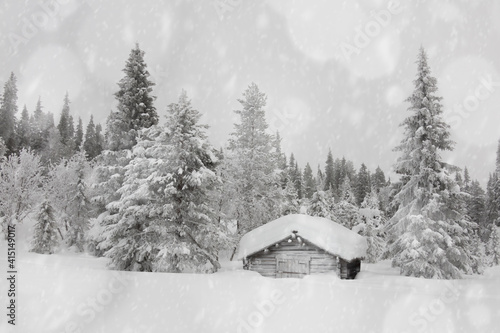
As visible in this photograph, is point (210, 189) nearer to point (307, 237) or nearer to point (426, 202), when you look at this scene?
point (307, 237)

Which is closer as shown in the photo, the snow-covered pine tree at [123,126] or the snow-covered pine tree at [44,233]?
the snow-covered pine tree at [123,126]

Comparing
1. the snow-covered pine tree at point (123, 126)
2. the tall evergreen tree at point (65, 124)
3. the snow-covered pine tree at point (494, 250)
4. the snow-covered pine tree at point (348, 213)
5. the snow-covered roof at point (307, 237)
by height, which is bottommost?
the snow-covered pine tree at point (494, 250)

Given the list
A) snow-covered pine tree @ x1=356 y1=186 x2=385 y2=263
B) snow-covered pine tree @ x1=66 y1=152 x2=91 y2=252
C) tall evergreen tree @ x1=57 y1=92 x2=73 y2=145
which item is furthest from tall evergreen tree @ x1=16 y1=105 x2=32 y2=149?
snow-covered pine tree @ x1=356 y1=186 x2=385 y2=263

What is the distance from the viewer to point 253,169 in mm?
30422

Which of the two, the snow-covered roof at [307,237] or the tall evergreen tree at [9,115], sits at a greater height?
the tall evergreen tree at [9,115]

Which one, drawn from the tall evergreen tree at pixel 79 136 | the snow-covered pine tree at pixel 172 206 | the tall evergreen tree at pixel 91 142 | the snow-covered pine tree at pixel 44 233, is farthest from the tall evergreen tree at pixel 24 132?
the snow-covered pine tree at pixel 172 206

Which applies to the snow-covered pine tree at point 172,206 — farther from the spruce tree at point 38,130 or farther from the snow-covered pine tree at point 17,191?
the spruce tree at point 38,130

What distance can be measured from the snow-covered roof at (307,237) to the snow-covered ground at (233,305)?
41.3 ft

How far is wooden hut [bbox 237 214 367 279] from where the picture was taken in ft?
77.8

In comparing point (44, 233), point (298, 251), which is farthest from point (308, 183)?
point (298, 251)

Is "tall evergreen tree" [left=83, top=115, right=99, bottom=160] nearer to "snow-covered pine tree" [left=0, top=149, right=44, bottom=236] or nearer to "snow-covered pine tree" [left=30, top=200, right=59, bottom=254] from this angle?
"snow-covered pine tree" [left=0, top=149, right=44, bottom=236]

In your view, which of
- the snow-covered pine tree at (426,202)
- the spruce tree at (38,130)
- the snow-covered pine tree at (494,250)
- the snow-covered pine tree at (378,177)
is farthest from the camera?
the snow-covered pine tree at (378,177)

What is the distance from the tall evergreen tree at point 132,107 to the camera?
25.7m

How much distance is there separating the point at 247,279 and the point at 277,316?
2194 mm
